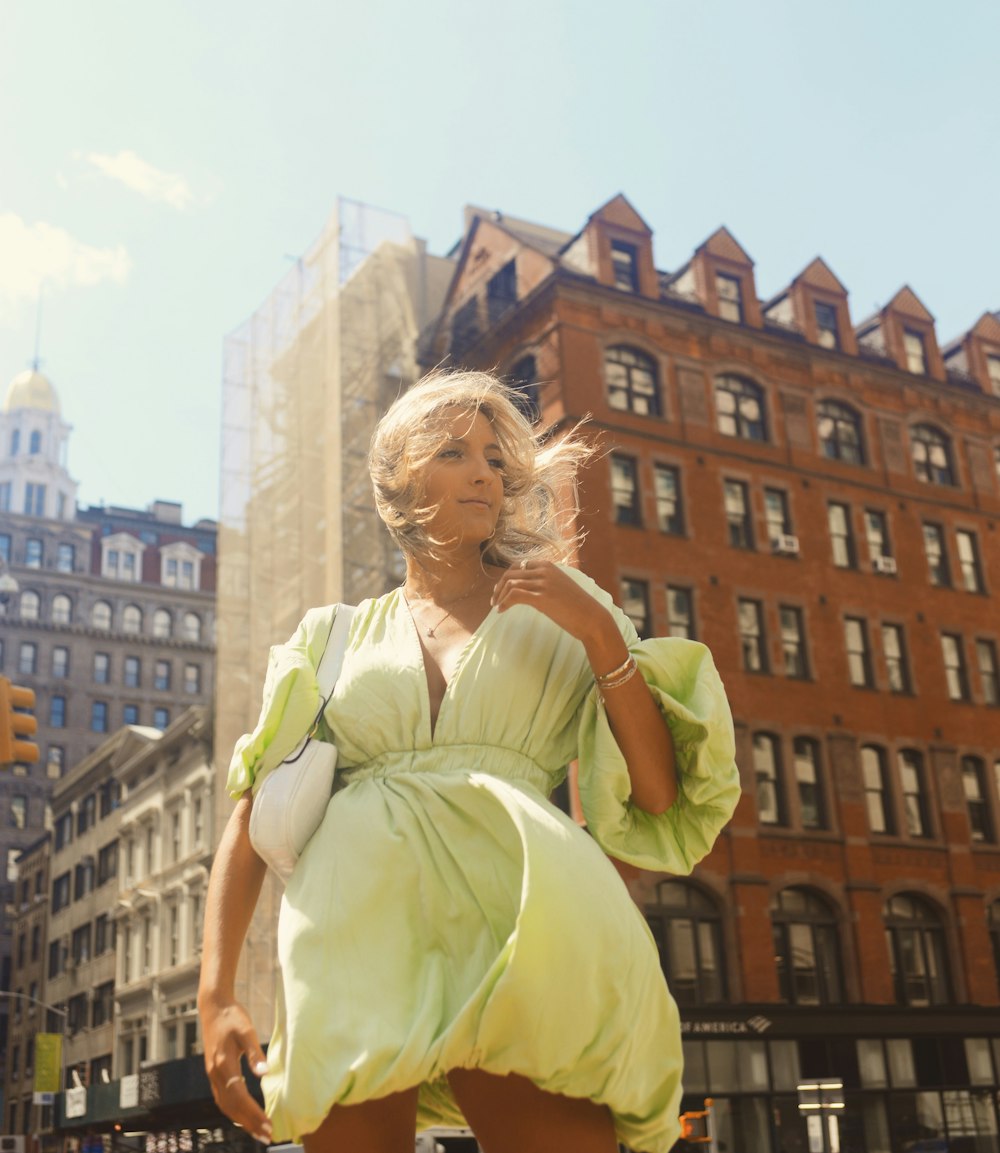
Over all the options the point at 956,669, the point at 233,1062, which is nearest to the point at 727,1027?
the point at 956,669

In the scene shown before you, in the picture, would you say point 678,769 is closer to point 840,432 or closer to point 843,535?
point 843,535

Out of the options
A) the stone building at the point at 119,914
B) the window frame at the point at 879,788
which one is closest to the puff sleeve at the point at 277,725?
the window frame at the point at 879,788

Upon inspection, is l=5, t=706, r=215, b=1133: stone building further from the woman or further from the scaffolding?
the woman

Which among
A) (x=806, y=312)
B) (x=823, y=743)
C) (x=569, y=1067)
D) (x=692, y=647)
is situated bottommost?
(x=569, y=1067)

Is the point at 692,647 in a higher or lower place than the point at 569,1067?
higher

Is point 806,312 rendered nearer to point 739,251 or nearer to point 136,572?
point 739,251

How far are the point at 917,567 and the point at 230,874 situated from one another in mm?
36524

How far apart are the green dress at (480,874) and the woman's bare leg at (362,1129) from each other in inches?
2.6

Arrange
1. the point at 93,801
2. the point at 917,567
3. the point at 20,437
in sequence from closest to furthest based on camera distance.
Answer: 1. the point at 917,567
2. the point at 93,801
3. the point at 20,437

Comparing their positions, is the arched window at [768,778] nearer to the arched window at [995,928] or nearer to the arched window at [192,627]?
the arched window at [995,928]

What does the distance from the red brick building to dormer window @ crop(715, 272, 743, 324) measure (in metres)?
0.10

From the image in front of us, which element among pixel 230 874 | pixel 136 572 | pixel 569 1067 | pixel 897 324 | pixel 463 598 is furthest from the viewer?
pixel 136 572

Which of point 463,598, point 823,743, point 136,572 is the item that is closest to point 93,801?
point 136,572

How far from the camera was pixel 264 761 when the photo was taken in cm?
300
